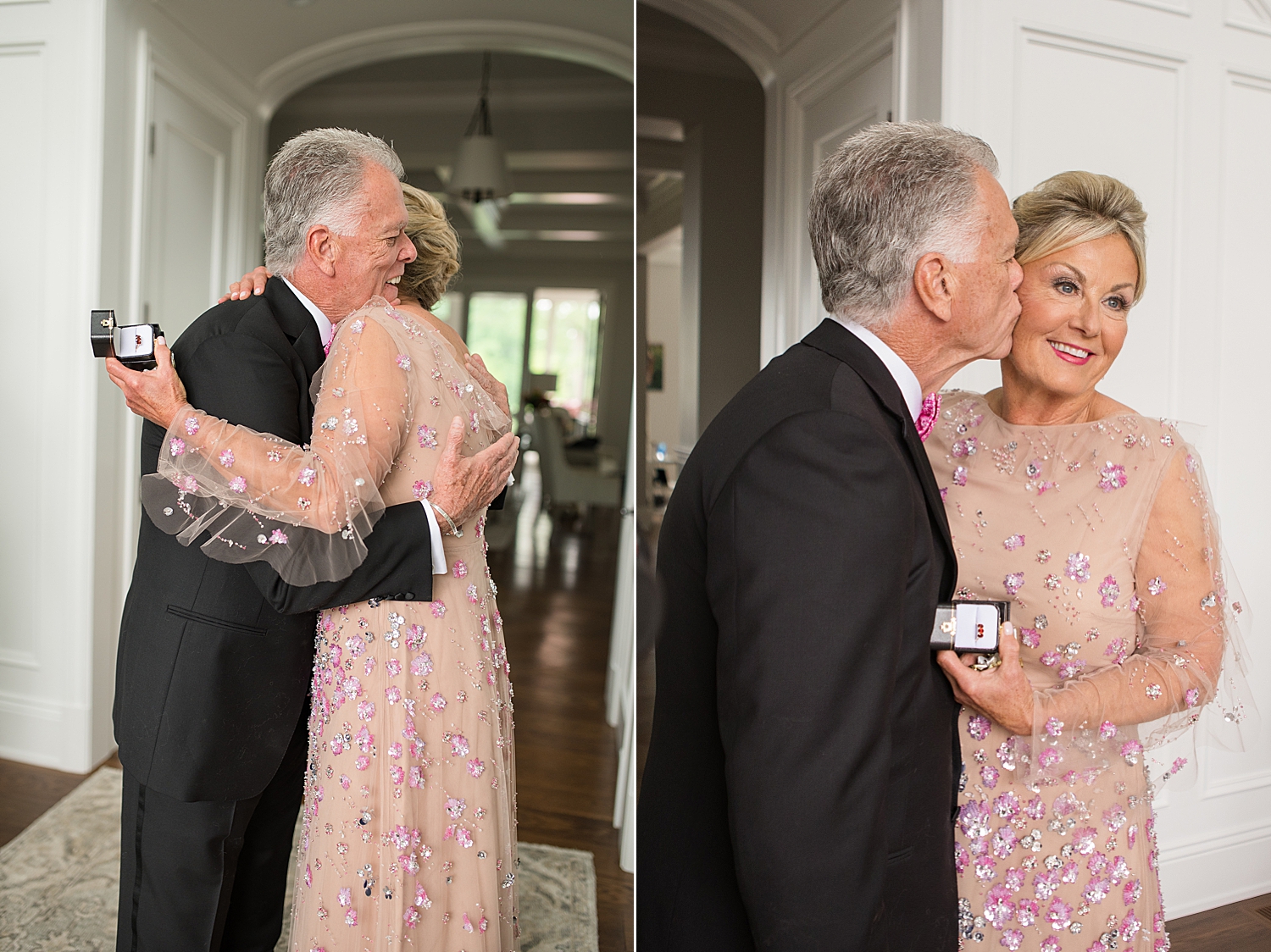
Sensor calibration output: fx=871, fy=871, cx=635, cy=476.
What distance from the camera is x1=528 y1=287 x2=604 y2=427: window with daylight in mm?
12938

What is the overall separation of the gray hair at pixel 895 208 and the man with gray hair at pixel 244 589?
0.66m

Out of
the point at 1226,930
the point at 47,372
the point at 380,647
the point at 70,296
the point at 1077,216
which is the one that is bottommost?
the point at 1226,930

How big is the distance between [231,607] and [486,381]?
598 millimetres

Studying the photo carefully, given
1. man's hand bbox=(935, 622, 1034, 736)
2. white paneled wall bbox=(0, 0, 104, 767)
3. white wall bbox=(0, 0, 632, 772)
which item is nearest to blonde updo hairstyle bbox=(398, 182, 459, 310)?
man's hand bbox=(935, 622, 1034, 736)

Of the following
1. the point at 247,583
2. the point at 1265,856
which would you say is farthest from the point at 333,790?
the point at 1265,856

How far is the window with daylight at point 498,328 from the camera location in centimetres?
1300

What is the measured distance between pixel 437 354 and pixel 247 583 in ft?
1.62

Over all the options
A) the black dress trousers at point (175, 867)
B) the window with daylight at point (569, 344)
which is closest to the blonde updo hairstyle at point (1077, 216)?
the black dress trousers at point (175, 867)

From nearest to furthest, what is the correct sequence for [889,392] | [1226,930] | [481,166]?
[889,392] < [1226,930] < [481,166]

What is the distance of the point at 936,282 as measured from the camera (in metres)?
1.03

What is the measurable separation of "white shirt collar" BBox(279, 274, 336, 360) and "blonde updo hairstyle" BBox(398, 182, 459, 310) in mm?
224

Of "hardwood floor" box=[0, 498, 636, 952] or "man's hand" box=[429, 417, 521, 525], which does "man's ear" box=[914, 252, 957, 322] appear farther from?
"hardwood floor" box=[0, 498, 636, 952]

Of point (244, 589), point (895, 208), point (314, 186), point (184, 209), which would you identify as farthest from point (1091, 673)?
point (184, 209)

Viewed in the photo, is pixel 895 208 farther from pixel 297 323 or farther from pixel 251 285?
pixel 251 285
